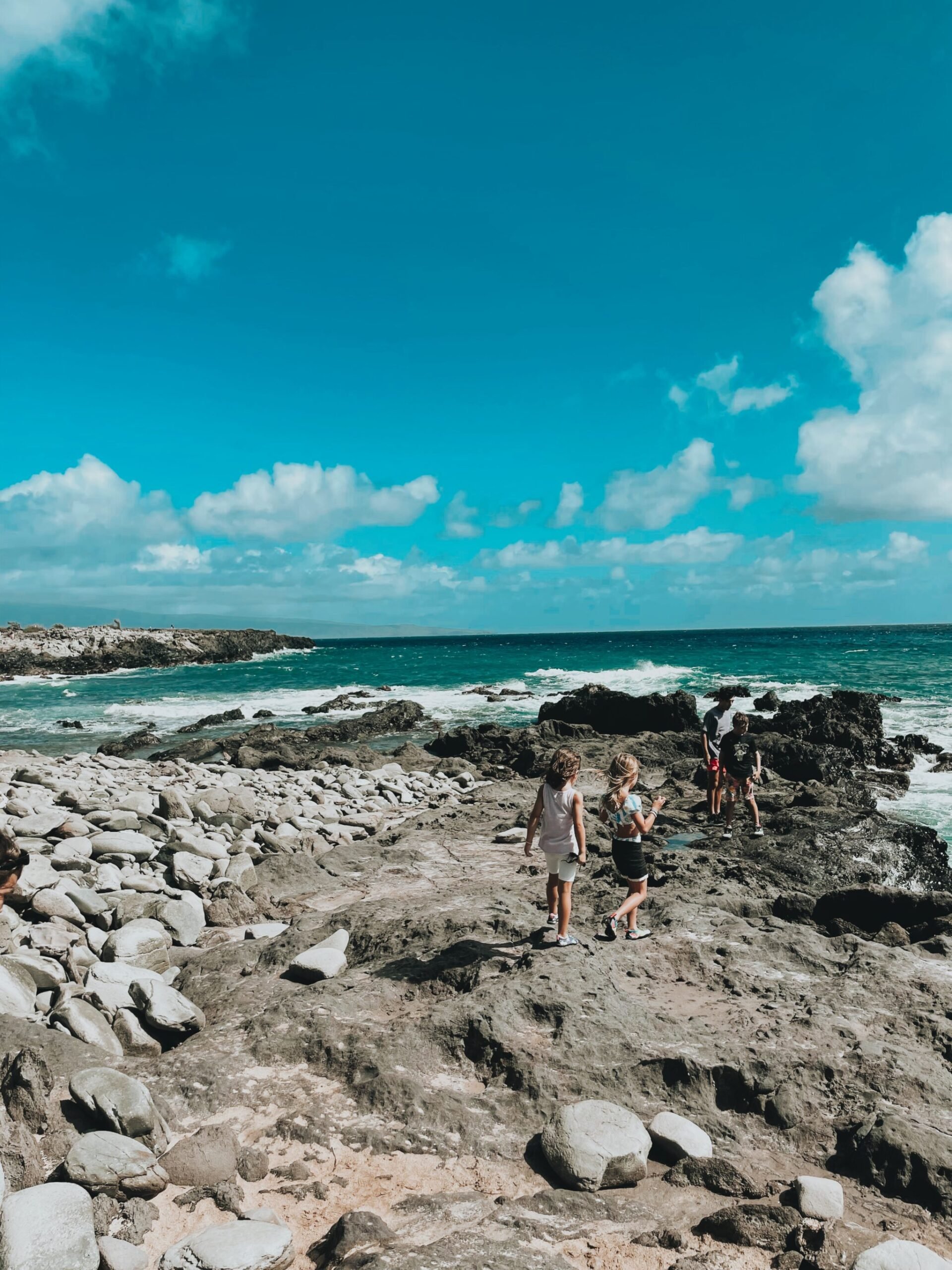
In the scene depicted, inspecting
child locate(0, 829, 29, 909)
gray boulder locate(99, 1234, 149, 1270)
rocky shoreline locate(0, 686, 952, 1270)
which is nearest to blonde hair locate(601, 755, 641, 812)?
rocky shoreline locate(0, 686, 952, 1270)

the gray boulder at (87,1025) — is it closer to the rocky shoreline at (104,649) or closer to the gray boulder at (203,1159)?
the gray boulder at (203,1159)

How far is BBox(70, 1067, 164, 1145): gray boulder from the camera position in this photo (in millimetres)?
3699

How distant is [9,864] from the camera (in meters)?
5.91

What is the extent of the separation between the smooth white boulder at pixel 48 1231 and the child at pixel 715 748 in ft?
33.3

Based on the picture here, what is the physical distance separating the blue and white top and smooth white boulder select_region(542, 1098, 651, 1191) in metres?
2.90

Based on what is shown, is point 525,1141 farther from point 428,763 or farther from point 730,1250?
point 428,763

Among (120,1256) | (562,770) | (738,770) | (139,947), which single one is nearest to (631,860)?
(562,770)

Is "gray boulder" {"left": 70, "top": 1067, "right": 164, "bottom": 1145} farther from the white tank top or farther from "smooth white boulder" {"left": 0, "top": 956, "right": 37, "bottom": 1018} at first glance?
the white tank top

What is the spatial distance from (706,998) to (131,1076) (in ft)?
12.5

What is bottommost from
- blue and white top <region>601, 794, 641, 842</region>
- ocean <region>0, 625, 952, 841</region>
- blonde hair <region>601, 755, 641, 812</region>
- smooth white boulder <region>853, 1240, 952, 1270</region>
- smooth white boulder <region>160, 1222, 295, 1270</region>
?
ocean <region>0, 625, 952, 841</region>

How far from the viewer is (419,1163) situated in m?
3.81

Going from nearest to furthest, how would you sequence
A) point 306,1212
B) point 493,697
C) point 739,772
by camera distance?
1. point 306,1212
2. point 739,772
3. point 493,697

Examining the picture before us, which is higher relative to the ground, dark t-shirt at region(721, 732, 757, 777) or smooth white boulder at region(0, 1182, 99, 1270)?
dark t-shirt at region(721, 732, 757, 777)

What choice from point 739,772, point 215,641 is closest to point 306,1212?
point 739,772
